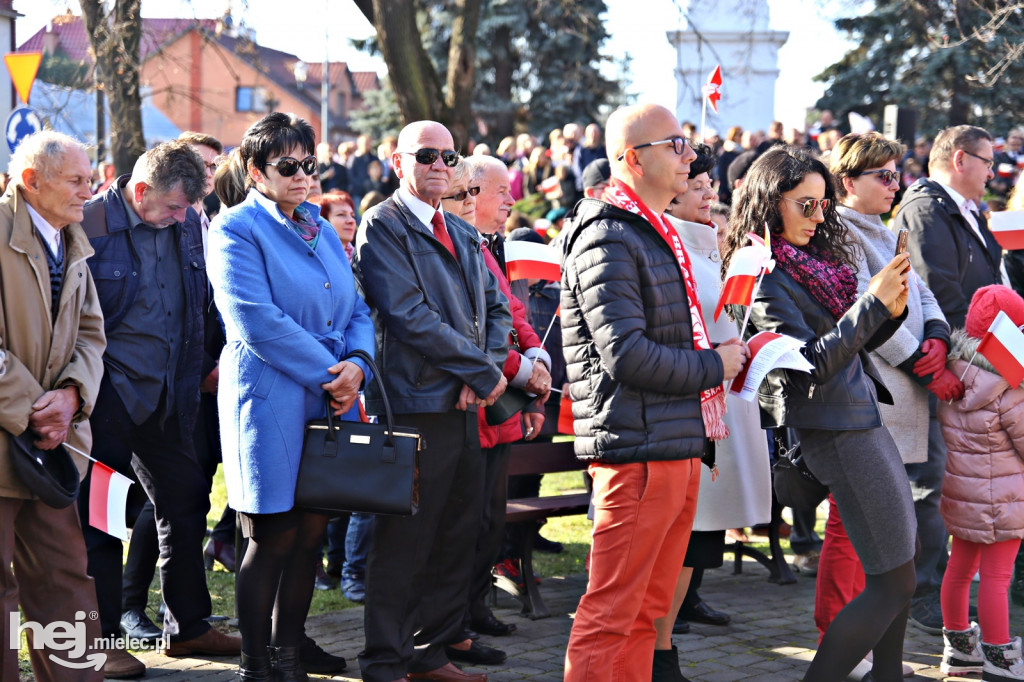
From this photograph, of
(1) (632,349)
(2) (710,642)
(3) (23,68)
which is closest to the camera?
(1) (632,349)

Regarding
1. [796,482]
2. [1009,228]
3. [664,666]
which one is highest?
[1009,228]

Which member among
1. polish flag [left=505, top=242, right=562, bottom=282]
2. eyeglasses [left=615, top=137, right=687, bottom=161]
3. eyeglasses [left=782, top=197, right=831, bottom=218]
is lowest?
polish flag [left=505, top=242, right=562, bottom=282]

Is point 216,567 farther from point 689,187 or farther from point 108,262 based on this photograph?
point 689,187

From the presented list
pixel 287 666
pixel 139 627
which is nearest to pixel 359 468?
pixel 287 666

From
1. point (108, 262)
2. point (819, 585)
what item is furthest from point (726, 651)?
point (108, 262)

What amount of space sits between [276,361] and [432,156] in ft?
3.69

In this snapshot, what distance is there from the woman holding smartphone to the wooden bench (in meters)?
1.84

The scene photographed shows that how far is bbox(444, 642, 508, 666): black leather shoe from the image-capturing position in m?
5.25

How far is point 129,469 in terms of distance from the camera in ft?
18.1

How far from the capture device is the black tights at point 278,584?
438 centimetres

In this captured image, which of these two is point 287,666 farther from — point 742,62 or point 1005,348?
point 742,62

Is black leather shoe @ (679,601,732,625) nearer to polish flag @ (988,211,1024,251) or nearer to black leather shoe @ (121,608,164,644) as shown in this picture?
polish flag @ (988,211,1024,251)

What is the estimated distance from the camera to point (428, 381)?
4.57 meters

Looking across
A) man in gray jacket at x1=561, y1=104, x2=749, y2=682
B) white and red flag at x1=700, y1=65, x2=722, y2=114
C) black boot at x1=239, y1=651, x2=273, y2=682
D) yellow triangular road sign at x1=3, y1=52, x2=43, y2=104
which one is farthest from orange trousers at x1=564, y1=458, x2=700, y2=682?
yellow triangular road sign at x1=3, y1=52, x2=43, y2=104
